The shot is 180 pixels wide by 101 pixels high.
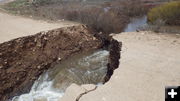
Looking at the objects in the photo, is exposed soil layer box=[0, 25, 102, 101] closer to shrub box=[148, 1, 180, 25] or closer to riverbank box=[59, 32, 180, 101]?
riverbank box=[59, 32, 180, 101]

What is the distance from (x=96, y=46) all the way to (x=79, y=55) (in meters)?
1.02

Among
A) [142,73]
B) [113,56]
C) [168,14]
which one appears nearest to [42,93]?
[113,56]

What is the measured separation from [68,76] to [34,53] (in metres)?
2.15

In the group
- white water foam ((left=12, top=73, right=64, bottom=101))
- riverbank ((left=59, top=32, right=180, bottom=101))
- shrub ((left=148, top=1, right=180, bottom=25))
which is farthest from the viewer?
shrub ((left=148, top=1, right=180, bottom=25))

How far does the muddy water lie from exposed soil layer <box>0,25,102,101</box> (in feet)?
1.30

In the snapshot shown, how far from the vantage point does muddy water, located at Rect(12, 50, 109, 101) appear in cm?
725

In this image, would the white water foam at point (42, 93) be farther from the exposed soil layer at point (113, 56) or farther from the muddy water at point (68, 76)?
the exposed soil layer at point (113, 56)

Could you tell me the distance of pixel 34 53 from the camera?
9336mm

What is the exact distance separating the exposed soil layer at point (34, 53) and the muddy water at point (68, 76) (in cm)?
40

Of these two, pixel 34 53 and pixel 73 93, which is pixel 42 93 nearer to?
pixel 73 93

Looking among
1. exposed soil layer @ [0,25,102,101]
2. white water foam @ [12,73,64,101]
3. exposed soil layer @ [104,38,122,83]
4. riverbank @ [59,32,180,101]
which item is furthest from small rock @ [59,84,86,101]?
exposed soil layer @ [0,25,102,101]

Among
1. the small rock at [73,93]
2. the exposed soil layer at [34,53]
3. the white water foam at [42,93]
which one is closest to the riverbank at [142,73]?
the small rock at [73,93]

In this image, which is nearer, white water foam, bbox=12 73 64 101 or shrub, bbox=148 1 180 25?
white water foam, bbox=12 73 64 101

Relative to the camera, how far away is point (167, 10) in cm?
1466
